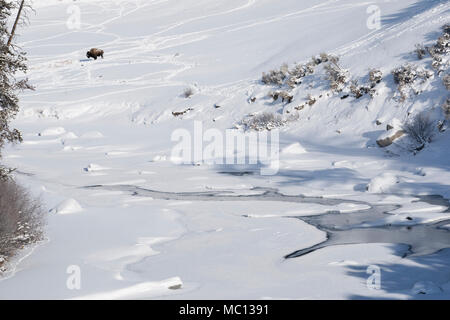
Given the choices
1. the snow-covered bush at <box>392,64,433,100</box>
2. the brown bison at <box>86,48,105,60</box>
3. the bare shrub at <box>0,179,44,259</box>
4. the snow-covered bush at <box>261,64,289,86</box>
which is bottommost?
the bare shrub at <box>0,179,44,259</box>

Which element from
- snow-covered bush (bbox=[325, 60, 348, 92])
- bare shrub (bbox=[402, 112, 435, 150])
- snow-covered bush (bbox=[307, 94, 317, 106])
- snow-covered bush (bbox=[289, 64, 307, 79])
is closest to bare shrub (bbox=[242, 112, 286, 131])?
snow-covered bush (bbox=[307, 94, 317, 106])

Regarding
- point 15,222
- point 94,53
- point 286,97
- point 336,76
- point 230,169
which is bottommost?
point 15,222

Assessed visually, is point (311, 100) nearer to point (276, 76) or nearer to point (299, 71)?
point (299, 71)

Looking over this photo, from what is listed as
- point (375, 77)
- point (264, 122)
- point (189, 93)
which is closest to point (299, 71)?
point (264, 122)

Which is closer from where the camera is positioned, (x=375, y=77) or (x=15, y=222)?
(x=15, y=222)

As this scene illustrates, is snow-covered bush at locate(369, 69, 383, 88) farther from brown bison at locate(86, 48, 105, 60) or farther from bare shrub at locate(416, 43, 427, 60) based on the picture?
brown bison at locate(86, 48, 105, 60)

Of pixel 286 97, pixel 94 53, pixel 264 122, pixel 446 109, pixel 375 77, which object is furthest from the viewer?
pixel 94 53
